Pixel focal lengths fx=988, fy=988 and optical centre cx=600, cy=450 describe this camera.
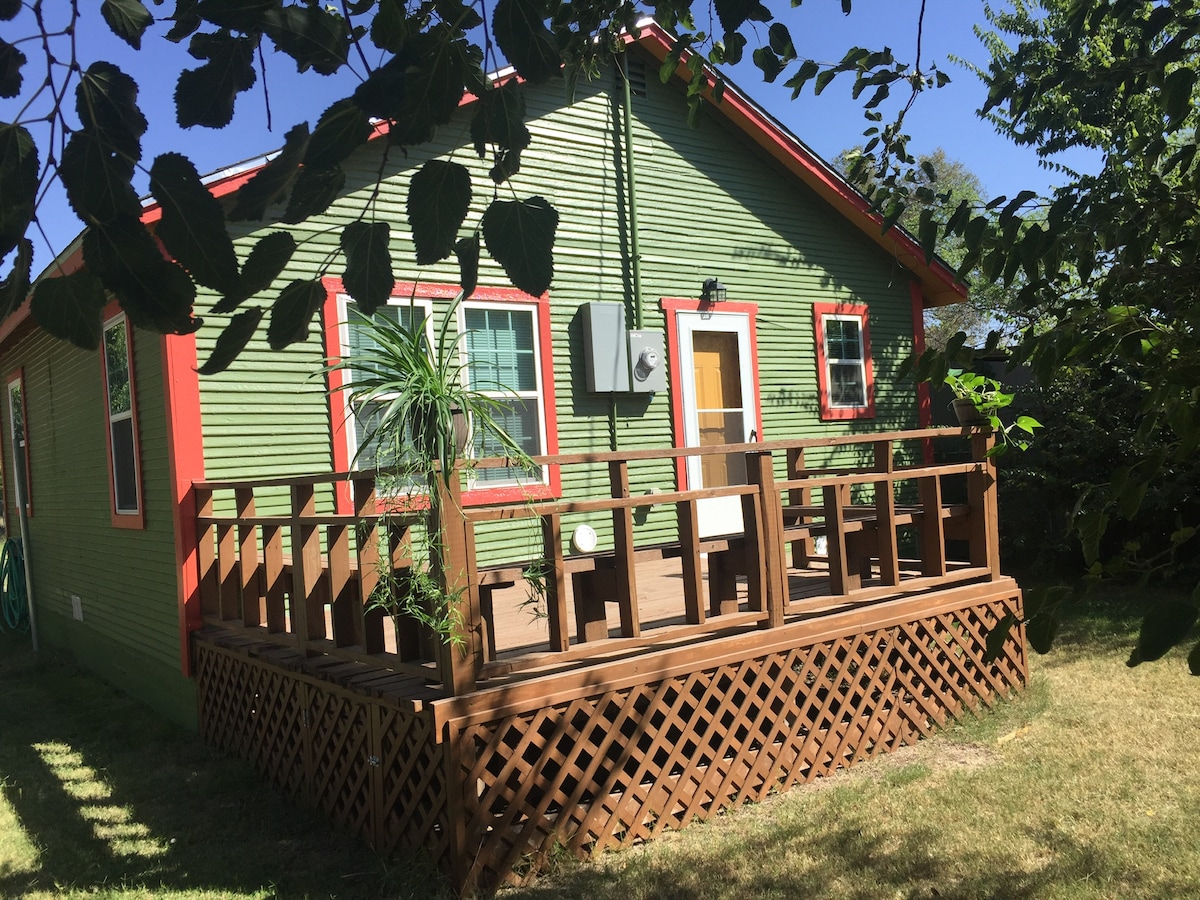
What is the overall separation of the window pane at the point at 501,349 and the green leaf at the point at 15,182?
20.1 feet

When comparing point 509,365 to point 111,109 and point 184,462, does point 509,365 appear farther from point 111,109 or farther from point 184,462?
point 111,109

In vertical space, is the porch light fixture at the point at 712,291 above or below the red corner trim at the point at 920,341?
above

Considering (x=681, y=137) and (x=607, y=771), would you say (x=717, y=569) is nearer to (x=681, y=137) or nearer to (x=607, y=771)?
(x=607, y=771)

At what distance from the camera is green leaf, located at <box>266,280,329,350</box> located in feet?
4.23

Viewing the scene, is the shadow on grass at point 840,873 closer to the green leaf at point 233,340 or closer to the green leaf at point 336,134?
the green leaf at point 233,340

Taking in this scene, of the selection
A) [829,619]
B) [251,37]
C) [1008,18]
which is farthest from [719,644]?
[1008,18]

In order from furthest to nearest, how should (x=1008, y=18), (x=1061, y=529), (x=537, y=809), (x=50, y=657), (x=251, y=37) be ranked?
(x=1008, y=18), (x=1061, y=529), (x=50, y=657), (x=537, y=809), (x=251, y=37)

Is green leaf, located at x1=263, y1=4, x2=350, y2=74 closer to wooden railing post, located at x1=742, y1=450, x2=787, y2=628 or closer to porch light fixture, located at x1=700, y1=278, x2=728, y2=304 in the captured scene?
wooden railing post, located at x1=742, y1=450, x2=787, y2=628

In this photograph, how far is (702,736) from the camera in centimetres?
471

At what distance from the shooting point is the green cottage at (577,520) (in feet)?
13.8

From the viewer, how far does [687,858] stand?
409 cm

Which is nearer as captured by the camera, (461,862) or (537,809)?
(461,862)

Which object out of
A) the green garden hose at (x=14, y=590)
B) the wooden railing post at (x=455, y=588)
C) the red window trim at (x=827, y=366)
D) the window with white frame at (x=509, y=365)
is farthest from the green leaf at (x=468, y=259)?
the green garden hose at (x=14, y=590)

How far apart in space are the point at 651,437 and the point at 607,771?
4163mm
